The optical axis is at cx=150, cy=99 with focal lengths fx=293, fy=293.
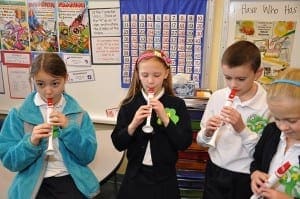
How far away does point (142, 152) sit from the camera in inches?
49.6

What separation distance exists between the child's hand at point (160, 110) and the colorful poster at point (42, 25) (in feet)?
4.41

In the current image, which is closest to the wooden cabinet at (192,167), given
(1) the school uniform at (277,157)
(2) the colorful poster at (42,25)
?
(1) the school uniform at (277,157)

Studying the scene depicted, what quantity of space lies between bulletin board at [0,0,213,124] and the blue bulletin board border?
0.07 m

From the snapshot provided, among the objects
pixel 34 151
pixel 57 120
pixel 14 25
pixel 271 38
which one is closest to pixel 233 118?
pixel 57 120

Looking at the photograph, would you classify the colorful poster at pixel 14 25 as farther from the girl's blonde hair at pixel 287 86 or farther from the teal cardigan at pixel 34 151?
the girl's blonde hair at pixel 287 86

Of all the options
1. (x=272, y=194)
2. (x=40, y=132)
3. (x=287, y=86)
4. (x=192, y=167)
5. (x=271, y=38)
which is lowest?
(x=192, y=167)

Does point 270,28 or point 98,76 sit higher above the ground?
point 270,28

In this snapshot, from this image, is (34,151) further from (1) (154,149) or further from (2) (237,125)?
(2) (237,125)

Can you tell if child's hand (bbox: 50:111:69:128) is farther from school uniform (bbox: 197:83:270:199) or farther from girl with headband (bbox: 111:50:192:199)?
school uniform (bbox: 197:83:270:199)

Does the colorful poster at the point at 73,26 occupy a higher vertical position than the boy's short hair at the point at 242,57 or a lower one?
higher

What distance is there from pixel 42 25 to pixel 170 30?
38.6 inches

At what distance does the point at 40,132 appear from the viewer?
3.73 feet

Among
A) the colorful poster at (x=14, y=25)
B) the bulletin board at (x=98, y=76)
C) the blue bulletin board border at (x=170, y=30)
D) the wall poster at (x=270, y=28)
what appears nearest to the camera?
the wall poster at (x=270, y=28)

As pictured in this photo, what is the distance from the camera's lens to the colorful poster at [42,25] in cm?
219
